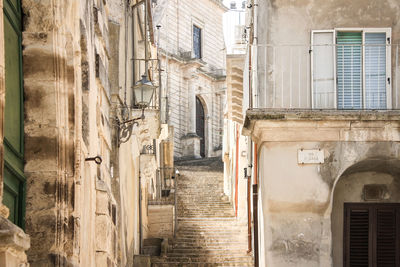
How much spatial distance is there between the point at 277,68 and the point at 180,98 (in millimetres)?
30291

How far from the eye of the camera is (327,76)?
46.2 ft

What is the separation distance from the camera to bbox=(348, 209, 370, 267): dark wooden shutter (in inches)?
544

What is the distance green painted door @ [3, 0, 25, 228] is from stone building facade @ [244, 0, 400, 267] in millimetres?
6121

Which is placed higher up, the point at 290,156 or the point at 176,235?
the point at 290,156

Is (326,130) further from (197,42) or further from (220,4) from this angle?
(220,4)

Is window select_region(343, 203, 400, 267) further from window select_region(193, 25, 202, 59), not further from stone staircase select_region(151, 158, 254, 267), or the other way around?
window select_region(193, 25, 202, 59)

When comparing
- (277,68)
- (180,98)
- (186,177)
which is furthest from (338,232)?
(180,98)

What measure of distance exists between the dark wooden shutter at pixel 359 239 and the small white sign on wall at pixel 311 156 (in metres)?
1.41

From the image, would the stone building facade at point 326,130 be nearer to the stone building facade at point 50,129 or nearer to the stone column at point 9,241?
the stone building facade at point 50,129

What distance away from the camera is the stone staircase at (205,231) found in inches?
843

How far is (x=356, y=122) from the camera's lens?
13.1 m

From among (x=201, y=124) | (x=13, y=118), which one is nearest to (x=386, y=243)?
(x=13, y=118)

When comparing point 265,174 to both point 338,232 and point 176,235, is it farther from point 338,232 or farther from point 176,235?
point 176,235

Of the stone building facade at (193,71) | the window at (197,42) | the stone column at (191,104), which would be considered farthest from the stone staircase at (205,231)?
the window at (197,42)
